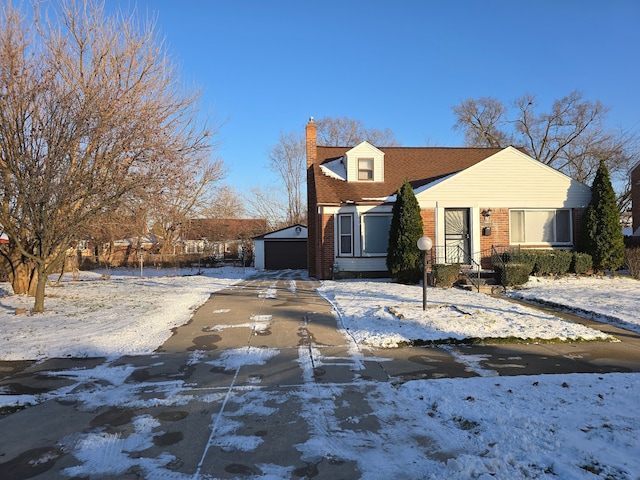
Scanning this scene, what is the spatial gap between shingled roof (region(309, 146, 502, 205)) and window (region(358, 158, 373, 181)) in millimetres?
380

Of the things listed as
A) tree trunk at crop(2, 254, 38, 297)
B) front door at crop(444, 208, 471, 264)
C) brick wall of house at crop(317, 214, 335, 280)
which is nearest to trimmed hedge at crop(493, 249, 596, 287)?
front door at crop(444, 208, 471, 264)

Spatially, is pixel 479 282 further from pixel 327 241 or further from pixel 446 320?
pixel 327 241

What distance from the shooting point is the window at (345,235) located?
18.3 meters

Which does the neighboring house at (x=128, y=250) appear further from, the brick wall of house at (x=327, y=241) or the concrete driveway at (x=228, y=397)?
the concrete driveway at (x=228, y=397)

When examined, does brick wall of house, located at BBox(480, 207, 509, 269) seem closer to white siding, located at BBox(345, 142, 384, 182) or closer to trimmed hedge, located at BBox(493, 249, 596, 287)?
trimmed hedge, located at BBox(493, 249, 596, 287)

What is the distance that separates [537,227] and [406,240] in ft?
19.3

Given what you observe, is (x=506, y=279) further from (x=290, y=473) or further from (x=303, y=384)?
(x=290, y=473)

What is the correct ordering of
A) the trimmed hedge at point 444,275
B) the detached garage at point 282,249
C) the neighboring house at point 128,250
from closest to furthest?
1. the trimmed hedge at point 444,275
2. the detached garage at point 282,249
3. the neighboring house at point 128,250

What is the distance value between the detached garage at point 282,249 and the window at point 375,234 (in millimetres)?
14449

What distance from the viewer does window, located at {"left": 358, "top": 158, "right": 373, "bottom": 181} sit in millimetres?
20281

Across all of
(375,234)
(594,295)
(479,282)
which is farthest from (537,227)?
(375,234)

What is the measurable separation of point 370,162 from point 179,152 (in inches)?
403

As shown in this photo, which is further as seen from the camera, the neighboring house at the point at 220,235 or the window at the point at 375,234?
the neighboring house at the point at 220,235

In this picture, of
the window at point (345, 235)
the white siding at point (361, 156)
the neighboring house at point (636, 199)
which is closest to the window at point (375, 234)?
the window at point (345, 235)
